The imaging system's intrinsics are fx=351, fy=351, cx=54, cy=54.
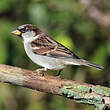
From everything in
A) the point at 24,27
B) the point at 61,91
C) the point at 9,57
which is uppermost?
the point at 24,27

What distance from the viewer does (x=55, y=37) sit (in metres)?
3.55

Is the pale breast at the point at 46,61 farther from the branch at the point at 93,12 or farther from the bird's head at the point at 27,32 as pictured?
the branch at the point at 93,12

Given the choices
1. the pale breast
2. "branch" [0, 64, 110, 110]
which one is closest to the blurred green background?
the pale breast

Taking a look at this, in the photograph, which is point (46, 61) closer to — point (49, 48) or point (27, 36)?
point (49, 48)

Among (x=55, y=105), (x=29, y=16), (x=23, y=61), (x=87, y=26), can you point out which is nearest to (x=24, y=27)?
(x=29, y=16)

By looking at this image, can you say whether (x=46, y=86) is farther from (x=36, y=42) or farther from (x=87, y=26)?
(x=87, y=26)

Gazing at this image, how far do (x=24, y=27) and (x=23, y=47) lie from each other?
0.78 feet

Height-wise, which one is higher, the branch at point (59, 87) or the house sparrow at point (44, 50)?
the house sparrow at point (44, 50)

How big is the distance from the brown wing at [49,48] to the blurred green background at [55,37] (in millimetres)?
64

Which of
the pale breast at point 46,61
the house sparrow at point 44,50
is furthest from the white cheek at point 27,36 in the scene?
the pale breast at point 46,61

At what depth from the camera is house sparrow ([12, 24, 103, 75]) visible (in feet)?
10.8

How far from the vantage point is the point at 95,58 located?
374 centimetres

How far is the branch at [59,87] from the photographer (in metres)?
2.57

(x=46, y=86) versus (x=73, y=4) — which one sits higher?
(x=73, y=4)
